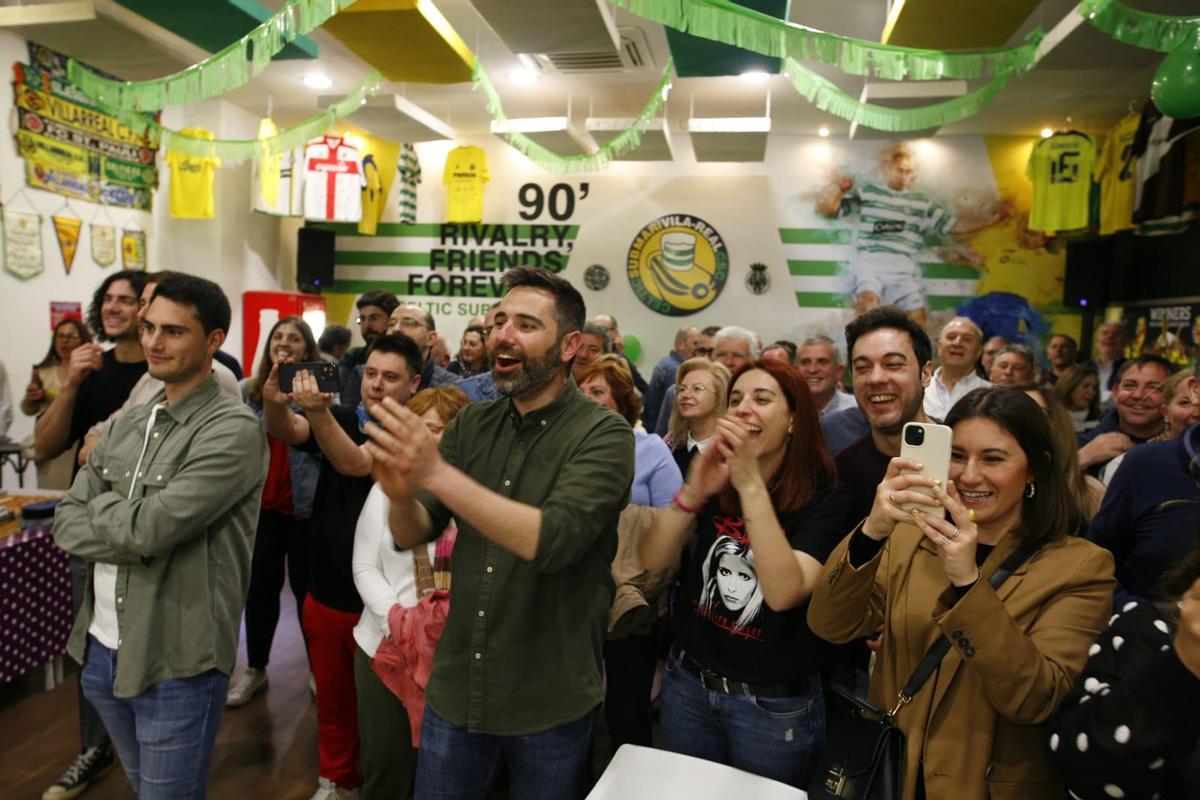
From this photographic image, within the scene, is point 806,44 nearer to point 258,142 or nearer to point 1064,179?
point 258,142

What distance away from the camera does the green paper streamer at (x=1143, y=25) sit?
3.57 meters

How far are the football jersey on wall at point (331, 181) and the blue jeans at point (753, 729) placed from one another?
26.8 ft

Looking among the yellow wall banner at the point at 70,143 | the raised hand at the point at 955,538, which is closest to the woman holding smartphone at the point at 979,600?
the raised hand at the point at 955,538

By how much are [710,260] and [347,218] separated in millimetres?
4337

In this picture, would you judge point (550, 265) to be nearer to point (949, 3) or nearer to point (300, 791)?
point (949, 3)

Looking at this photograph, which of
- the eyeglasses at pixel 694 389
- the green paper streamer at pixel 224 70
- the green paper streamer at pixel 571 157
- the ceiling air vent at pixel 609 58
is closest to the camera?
the eyeglasses at pixel 694 389

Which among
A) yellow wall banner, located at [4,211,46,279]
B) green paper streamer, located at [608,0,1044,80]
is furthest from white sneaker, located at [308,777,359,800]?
yellow wall banner, located at [4,211,46,279]

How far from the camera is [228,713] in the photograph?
3.51 metres

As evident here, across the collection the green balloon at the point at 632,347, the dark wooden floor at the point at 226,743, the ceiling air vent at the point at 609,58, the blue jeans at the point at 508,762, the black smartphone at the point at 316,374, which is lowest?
the dark wooden floor at the point at 226,743

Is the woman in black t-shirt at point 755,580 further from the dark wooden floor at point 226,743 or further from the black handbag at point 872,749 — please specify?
the dark wooden floor at point 226,743

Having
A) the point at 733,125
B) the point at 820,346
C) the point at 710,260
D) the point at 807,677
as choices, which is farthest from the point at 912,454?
the point at 710,260

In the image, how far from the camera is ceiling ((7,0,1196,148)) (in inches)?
191

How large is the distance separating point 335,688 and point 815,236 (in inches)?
316

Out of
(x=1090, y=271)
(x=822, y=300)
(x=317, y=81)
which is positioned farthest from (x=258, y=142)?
(x=1090, y=271)
